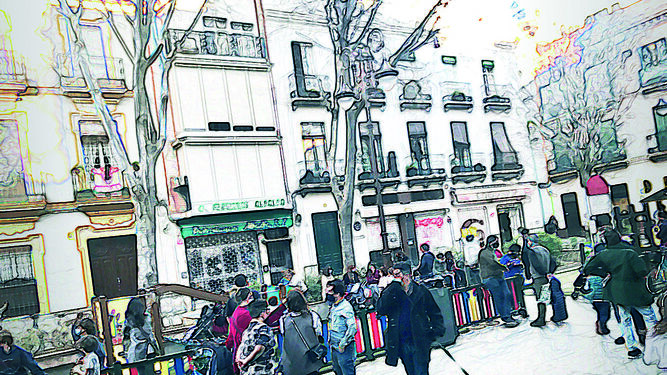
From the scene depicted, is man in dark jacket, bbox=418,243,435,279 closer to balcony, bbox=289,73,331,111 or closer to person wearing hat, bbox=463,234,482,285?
person wearing hat, bbox=463,234,482,285

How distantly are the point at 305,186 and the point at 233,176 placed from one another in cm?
50

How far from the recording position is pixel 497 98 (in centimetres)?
468

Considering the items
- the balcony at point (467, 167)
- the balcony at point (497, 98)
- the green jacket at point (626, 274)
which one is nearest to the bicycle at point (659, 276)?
the green jacket at point (626, 274)

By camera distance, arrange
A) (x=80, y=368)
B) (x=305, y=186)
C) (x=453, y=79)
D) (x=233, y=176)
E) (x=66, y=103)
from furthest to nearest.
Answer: (x=453, y=79), (x=305, y=186), (x=233, y=176), (x=66, y=103), (x=80, y=368)

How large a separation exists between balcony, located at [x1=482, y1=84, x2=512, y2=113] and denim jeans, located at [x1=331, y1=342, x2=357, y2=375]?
215 cm

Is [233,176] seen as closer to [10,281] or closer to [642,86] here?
[10,281]

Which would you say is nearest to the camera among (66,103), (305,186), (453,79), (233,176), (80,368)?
(80,368)

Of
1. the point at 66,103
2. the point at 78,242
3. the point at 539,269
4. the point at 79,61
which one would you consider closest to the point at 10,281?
the point at 78,242

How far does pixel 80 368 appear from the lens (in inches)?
117

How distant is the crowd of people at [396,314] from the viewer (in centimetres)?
314

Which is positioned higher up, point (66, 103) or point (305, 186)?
point (66, 103)

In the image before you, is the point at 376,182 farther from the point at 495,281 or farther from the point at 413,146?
the point at 495,281

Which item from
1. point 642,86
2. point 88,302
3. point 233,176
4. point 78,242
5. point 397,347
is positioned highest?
point 642,86

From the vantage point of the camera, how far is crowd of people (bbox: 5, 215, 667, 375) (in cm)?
314
